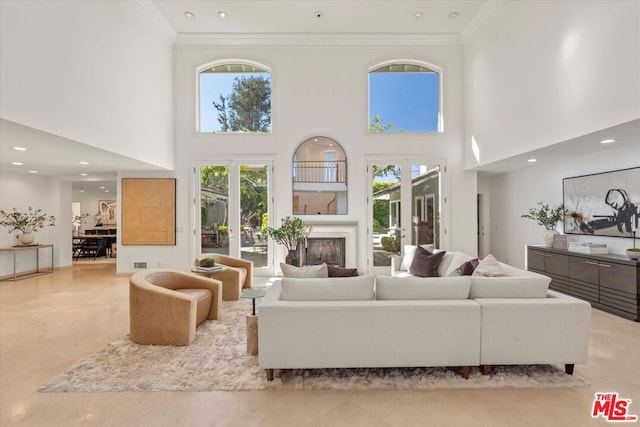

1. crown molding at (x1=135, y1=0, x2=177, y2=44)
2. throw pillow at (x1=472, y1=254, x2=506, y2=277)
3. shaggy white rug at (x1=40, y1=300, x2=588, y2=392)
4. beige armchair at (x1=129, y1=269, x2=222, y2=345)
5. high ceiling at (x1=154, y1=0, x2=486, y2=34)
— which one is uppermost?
high ceiling at (x1=154, y1=0, x2=486, y2=34)

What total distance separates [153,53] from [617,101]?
271 inches

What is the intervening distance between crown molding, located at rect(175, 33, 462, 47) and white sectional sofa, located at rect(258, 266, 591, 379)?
587 centimetres

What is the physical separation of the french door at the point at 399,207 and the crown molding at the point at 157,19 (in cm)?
479

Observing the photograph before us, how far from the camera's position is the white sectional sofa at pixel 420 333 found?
2.48 meters

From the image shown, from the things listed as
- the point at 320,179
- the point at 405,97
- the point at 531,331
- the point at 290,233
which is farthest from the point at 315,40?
the point at 531,331

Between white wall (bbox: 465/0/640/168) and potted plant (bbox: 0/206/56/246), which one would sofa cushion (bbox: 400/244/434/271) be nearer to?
white wall (bbox: 465/0/640/168)

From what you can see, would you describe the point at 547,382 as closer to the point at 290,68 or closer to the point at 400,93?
the point at 400,93

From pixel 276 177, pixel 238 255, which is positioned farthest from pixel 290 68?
pixel 238 255

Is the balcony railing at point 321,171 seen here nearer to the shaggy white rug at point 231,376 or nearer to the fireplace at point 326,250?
the fireplace at point 326,250

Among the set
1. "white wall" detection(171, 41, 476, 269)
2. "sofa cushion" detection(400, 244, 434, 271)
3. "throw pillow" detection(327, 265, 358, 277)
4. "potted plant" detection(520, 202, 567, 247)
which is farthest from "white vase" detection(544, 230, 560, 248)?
"throw pillow" detection(327, 265, 358, 277)

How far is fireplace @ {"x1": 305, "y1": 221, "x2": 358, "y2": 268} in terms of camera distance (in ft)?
21.6

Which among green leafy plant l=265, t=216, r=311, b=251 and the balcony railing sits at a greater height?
the balcony railing

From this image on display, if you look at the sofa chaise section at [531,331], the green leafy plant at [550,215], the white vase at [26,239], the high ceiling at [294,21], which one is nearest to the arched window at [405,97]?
the high ceiling at [294,21]

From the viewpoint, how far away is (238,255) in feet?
22.1
